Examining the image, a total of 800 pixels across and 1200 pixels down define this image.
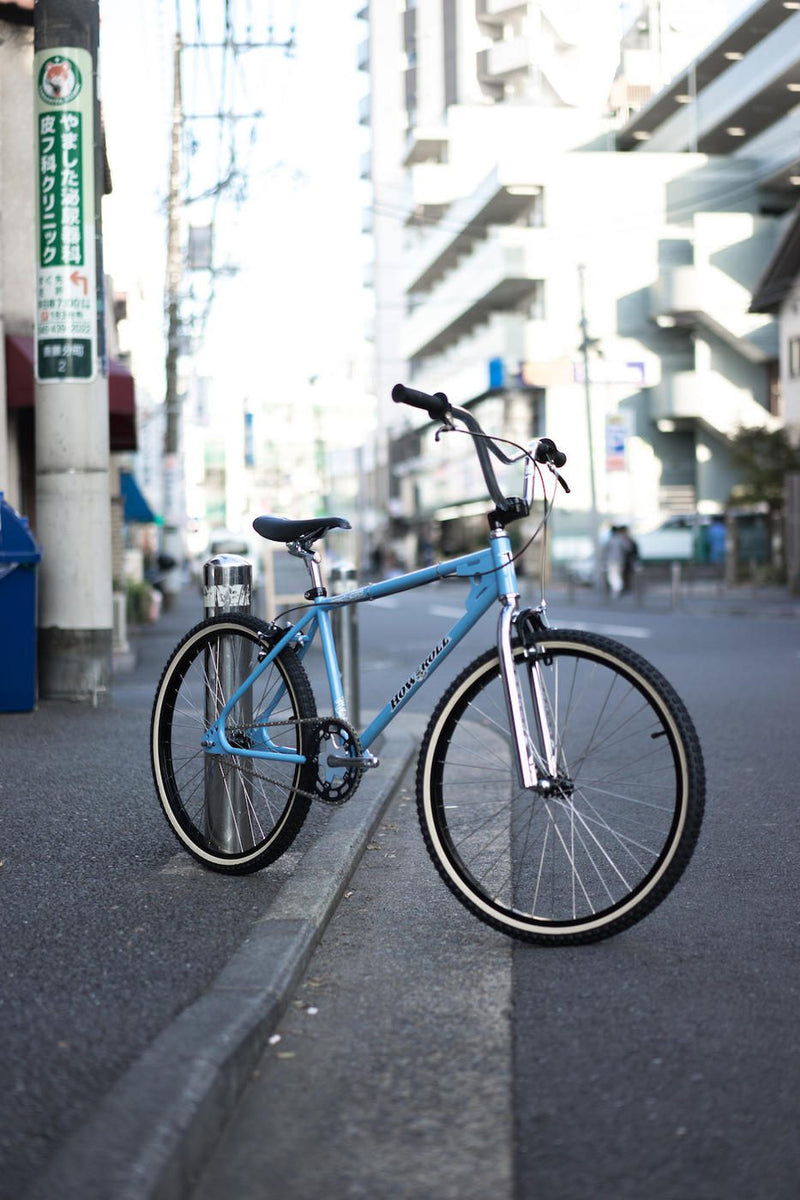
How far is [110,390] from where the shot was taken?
13.9 meters

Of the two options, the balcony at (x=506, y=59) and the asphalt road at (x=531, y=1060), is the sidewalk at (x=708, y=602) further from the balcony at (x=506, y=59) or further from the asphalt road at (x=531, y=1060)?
the balcony at (x=506, y=59)

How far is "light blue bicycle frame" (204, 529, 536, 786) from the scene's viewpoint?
366cm

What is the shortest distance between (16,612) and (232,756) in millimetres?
4240

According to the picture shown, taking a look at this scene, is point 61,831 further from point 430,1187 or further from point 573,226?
point 573,226

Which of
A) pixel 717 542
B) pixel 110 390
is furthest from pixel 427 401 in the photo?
pixel 717 542

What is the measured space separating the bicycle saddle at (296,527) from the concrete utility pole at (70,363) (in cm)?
484

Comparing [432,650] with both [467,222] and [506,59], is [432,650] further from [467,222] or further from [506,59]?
[506,59]

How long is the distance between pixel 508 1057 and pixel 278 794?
157 cm

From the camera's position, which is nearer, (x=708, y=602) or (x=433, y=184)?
(x=708, y=602)

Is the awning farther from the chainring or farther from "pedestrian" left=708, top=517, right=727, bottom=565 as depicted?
"pedestrian" left=708, top=517, right=727, bottom=565

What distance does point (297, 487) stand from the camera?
127 metres

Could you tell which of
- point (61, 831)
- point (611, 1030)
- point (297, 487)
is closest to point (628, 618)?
point (61, 831)

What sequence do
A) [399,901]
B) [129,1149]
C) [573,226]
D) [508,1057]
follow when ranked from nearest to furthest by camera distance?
[129,1149] < [508,1057] < [399,901] < [573,226]

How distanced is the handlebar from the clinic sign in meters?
5.41
